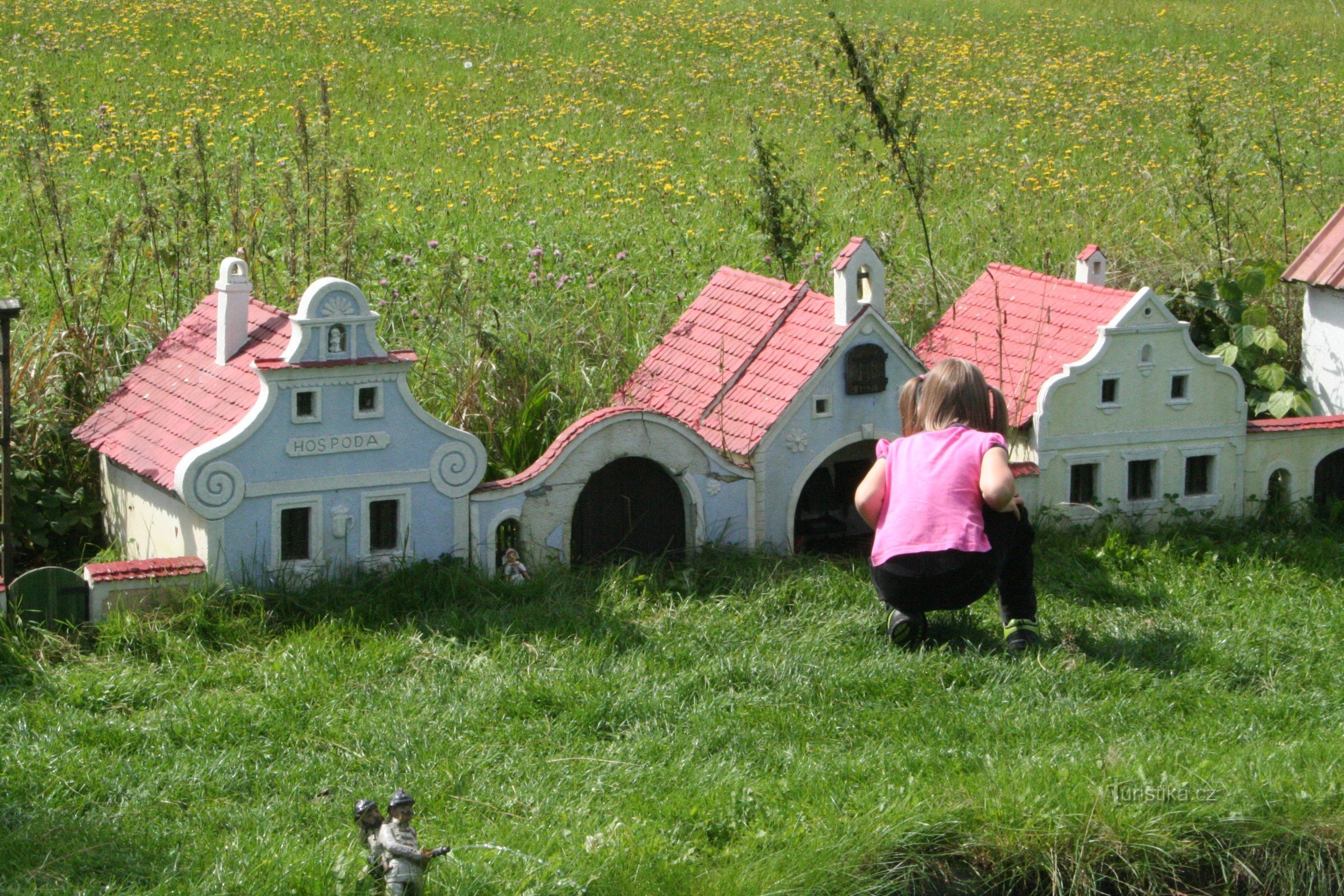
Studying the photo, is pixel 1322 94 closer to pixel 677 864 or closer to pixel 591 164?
pixel 591 164

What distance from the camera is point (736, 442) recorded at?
9.65 meters

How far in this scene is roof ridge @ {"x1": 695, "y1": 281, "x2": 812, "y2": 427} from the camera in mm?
10039

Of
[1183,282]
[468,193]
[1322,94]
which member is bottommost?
[1183,282]

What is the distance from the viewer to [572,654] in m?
7.97

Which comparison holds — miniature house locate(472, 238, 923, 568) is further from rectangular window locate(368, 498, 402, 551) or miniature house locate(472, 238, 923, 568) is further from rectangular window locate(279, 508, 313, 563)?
rectangular window locate(279, 508, 313, 563)

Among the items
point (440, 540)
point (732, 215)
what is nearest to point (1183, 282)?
point (732, 215)

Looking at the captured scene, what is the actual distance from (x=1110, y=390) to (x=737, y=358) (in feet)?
8.03

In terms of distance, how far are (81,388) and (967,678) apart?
6162mm

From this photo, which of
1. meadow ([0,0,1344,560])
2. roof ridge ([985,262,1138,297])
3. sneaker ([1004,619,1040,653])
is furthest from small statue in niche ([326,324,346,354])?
roof ridge ([985,262,1138,297])

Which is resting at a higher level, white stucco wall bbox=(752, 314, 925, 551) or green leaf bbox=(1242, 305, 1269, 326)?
green leaf bbox=(1242, 305, 1269, 326)

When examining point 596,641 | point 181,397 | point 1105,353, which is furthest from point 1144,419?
point 181,397

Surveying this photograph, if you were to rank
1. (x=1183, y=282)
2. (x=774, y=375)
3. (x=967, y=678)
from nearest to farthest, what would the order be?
1. (x=967, y=678)
2. (x=774, y=375)
3. (x=1183, y=282)

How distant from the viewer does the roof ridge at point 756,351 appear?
1004cm

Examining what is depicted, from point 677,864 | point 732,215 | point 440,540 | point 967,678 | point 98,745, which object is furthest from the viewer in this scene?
point 732,215
